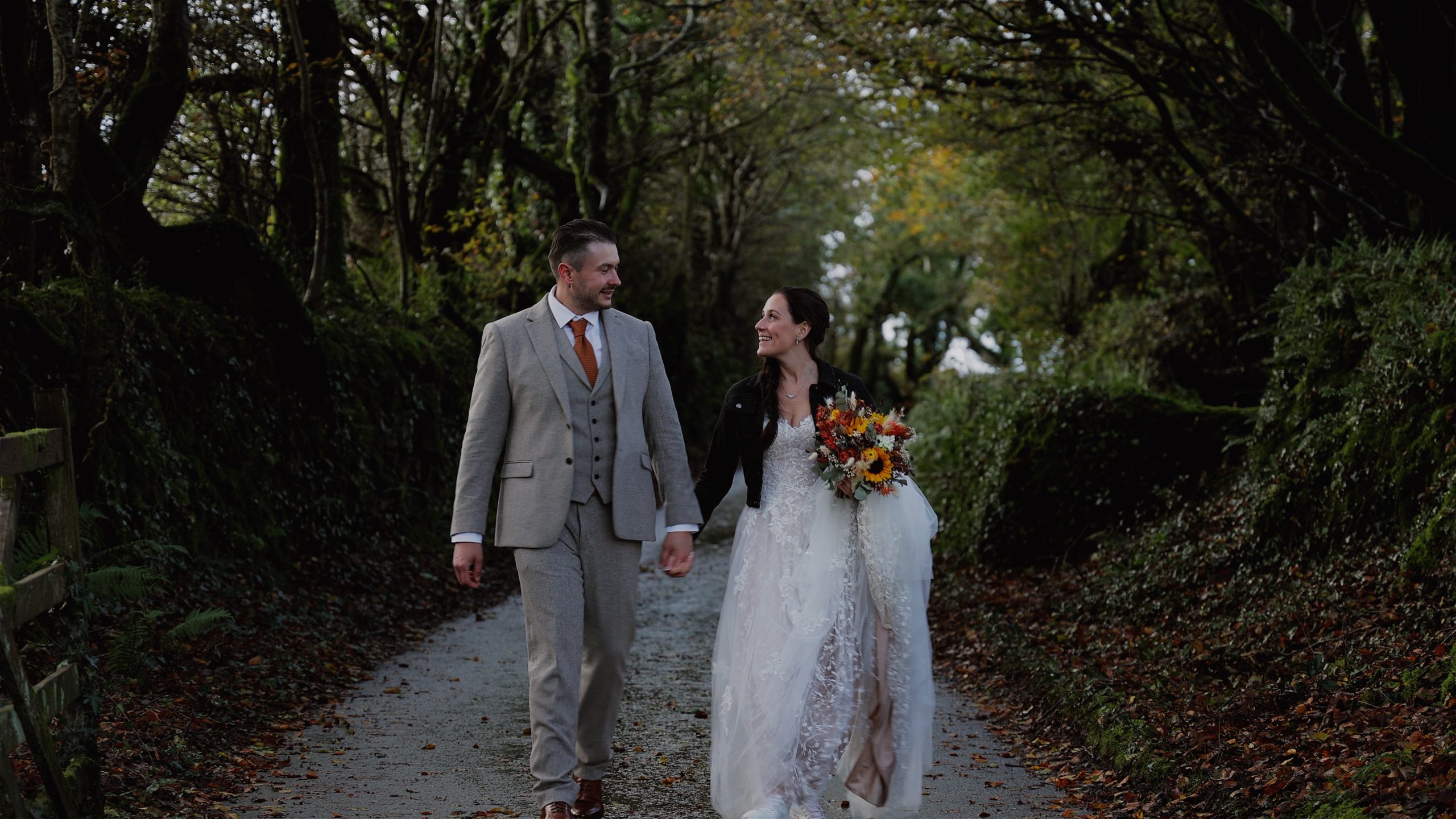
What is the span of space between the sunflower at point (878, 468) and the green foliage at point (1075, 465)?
6308 millimetres

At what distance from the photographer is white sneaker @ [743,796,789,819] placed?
5.16 meters

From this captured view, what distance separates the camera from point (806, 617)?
5488 mm

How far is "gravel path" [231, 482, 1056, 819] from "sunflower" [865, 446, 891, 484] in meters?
1.52

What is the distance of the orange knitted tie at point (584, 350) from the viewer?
553 cm

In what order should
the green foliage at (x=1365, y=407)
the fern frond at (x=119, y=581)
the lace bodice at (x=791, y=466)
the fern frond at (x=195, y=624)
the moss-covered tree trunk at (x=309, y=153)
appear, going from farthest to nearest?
the moss-covered tree trunk at (x=309, y=153)
the green foliage at (x=1365, y=407)
the fern frond at (x=195, y=624)
the fern frond at (x=119, y=581)
the lace bodice at (x=791, y=466)

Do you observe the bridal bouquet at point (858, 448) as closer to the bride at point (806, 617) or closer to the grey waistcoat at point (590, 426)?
the bride at point (806, 617)

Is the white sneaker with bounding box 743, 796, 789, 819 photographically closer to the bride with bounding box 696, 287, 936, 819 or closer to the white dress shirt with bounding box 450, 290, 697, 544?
the bride with bounding box 696, 287, 936, 819

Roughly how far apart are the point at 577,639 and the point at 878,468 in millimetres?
1456

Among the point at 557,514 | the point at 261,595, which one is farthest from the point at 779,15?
the point at 557,514

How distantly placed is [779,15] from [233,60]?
775 centimetres

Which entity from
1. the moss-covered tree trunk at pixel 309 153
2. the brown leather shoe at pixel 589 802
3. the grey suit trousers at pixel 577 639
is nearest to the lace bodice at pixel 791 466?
the grey suit trousers at pixel 577 639

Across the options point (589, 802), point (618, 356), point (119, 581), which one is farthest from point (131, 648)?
point (618, 356)

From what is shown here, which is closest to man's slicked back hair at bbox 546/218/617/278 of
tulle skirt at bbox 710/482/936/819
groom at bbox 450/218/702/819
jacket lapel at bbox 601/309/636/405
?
groom at bbox 450/218/702/819

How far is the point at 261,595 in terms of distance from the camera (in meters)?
9.45
